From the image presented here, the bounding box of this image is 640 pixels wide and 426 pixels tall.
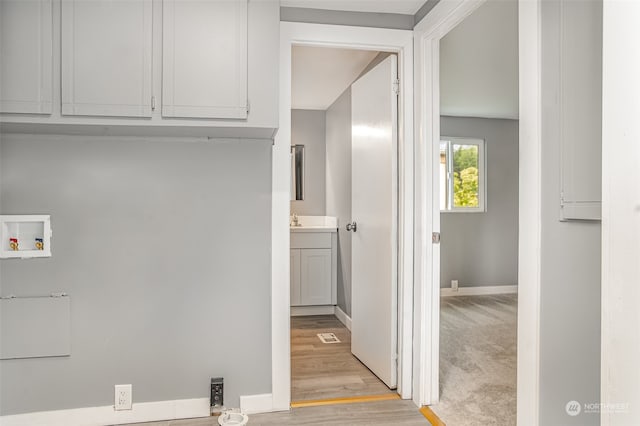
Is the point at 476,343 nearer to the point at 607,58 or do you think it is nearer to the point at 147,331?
the point at 147,331

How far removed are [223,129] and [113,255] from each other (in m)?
0.91

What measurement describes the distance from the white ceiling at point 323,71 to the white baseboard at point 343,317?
2214 mm

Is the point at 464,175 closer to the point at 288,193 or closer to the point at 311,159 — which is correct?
the point at 311,159

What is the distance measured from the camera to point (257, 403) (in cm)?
252

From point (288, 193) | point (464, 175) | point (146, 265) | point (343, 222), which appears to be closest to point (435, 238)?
point (288, 193)

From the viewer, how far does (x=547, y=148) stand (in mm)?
1575

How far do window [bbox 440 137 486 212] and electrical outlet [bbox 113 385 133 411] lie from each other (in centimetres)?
460

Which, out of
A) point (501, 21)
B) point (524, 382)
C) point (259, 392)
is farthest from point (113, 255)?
point (501, 21)

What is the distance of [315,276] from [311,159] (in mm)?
1398

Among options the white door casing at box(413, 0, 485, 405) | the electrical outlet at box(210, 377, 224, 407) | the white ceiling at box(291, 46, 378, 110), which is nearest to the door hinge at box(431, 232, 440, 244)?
the white door casing at box(413, 0, 485, 405)

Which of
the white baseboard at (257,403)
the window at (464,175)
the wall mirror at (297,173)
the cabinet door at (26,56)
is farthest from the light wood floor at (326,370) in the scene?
the window at (464,175)

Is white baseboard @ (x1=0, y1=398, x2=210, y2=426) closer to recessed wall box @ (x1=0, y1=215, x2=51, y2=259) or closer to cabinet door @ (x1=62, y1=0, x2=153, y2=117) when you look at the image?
recessed wall box @ (x1=0, y1=215, x2=51, y2=259)

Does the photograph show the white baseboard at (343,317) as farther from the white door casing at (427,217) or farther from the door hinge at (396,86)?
the door hinge at (396,86)

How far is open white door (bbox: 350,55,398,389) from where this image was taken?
2.80m
